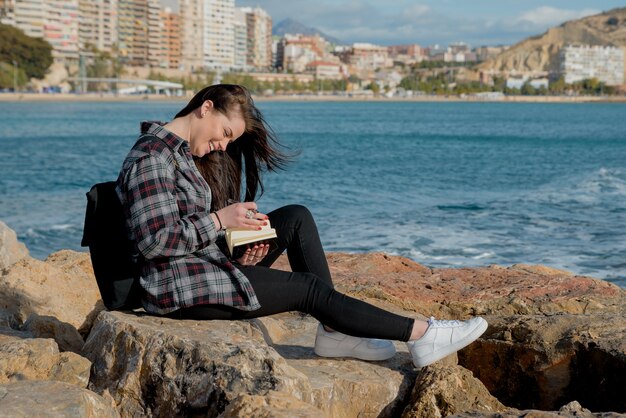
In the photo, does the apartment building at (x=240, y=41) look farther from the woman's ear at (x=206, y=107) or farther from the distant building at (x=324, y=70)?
the woman's ear at (x=206, y=107)

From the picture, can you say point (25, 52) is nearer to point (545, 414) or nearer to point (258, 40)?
point (258, 40)

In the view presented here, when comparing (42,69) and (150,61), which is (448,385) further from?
(150,61)

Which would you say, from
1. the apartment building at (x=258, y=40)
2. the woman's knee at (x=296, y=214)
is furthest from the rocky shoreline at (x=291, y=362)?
the apartment building at (x=258, y=40)

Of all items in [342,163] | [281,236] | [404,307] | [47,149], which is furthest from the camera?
[47,149]

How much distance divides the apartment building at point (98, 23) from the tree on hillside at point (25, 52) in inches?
1175

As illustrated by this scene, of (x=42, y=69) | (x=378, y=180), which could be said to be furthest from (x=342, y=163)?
(x=42, y=69)

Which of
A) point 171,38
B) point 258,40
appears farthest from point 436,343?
point 258,40

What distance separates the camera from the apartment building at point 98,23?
466 feet

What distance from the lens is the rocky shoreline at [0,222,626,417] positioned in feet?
8.79

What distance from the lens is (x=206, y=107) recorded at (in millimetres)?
3355

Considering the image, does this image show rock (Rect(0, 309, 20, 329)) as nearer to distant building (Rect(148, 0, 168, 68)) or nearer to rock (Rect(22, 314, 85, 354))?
rock (Rect(22, 314, 85, 354))

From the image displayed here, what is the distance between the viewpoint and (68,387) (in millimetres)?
2635

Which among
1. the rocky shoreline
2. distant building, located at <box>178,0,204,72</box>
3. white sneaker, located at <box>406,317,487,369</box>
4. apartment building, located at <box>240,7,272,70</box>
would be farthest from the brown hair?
apartment building, located at <box>240,7,272,70</box>

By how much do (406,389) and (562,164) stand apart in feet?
84.2
